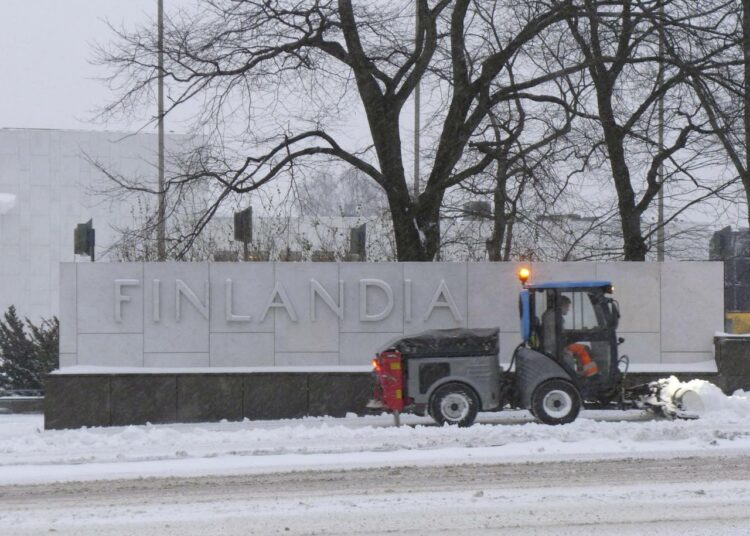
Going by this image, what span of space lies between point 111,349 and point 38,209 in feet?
114

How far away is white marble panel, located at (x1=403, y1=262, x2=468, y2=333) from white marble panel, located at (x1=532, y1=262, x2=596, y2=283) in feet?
A: 3.99

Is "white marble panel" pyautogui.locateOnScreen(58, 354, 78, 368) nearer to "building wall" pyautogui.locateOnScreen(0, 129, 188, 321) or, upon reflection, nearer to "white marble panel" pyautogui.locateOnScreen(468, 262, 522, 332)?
"white marble panel" pyautogui.locateOnScreen(468, 262, 522, 332)

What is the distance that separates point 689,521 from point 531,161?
12251 mm

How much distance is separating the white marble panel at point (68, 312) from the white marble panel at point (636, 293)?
873 cm

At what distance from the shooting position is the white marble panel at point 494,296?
1830cm

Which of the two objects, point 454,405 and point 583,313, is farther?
point 583,313

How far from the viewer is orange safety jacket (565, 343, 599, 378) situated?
51.7 feet

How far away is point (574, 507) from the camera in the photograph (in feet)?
31.5

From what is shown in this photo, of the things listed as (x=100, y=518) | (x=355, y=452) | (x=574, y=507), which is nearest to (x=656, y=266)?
(x=355, y=452)

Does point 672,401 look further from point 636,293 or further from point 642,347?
point 636,293

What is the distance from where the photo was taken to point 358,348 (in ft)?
60.2

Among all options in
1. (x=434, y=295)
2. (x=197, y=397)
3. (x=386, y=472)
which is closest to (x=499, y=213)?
(x=434, y=295)

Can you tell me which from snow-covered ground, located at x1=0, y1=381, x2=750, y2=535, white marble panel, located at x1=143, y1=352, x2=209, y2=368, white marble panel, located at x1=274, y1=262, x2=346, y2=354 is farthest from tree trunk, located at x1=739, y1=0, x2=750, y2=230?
white marble panel, located at x1=143, y1=352, x2=209, y2=368

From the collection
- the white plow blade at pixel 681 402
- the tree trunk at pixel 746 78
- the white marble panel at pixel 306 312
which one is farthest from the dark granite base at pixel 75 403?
the tree trunk at pixel 746 78
